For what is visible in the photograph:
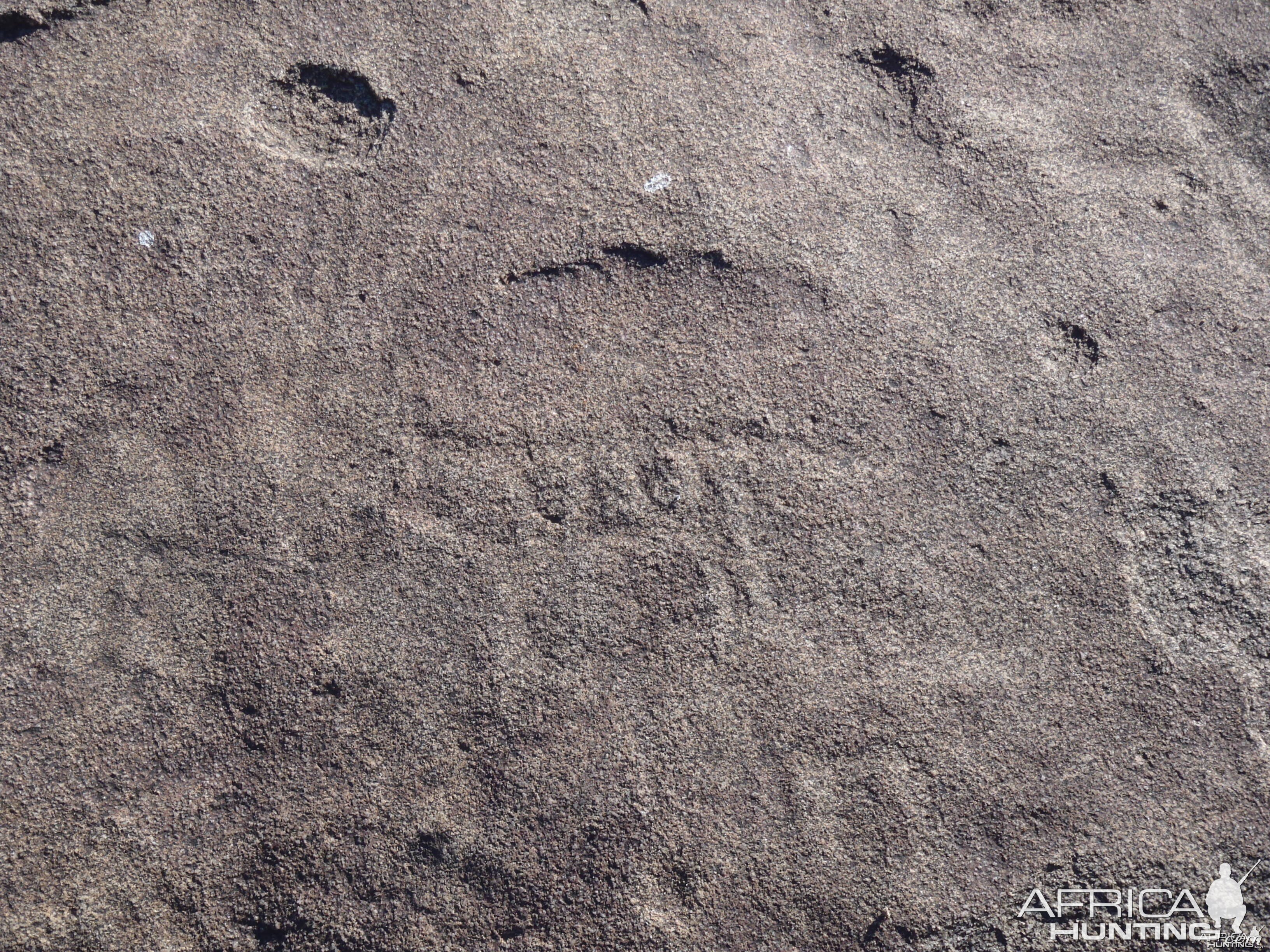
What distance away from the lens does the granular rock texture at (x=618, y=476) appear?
1181 millimetres

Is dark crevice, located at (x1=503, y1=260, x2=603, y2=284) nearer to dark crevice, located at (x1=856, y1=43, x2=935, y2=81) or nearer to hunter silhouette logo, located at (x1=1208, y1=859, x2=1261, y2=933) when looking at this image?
dark crevice, located at (x1=856, y1=43, x2=935, y2=81)

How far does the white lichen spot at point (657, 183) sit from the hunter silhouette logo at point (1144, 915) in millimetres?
1057

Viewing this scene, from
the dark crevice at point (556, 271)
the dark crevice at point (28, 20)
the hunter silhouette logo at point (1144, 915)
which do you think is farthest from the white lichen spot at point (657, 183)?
the hunter silhouette logo at point (1144, 915)

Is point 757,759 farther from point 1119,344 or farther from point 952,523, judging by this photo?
point 1119,344

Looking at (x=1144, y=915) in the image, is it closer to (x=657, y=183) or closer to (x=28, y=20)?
(x=657, y=183)

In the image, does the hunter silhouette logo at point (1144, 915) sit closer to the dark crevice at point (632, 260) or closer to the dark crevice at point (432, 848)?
the dark crevice at point (432, 848)

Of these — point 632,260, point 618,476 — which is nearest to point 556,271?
point 632,260

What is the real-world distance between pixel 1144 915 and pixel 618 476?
0.83 m

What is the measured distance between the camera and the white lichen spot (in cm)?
146

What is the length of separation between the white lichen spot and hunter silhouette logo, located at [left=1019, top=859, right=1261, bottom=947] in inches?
41.6

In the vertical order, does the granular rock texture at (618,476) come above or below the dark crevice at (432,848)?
above

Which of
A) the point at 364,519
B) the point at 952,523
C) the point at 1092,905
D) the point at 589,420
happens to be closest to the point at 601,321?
the point at 589,420

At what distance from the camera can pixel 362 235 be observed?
1.41 meters

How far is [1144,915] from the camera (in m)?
1.19
